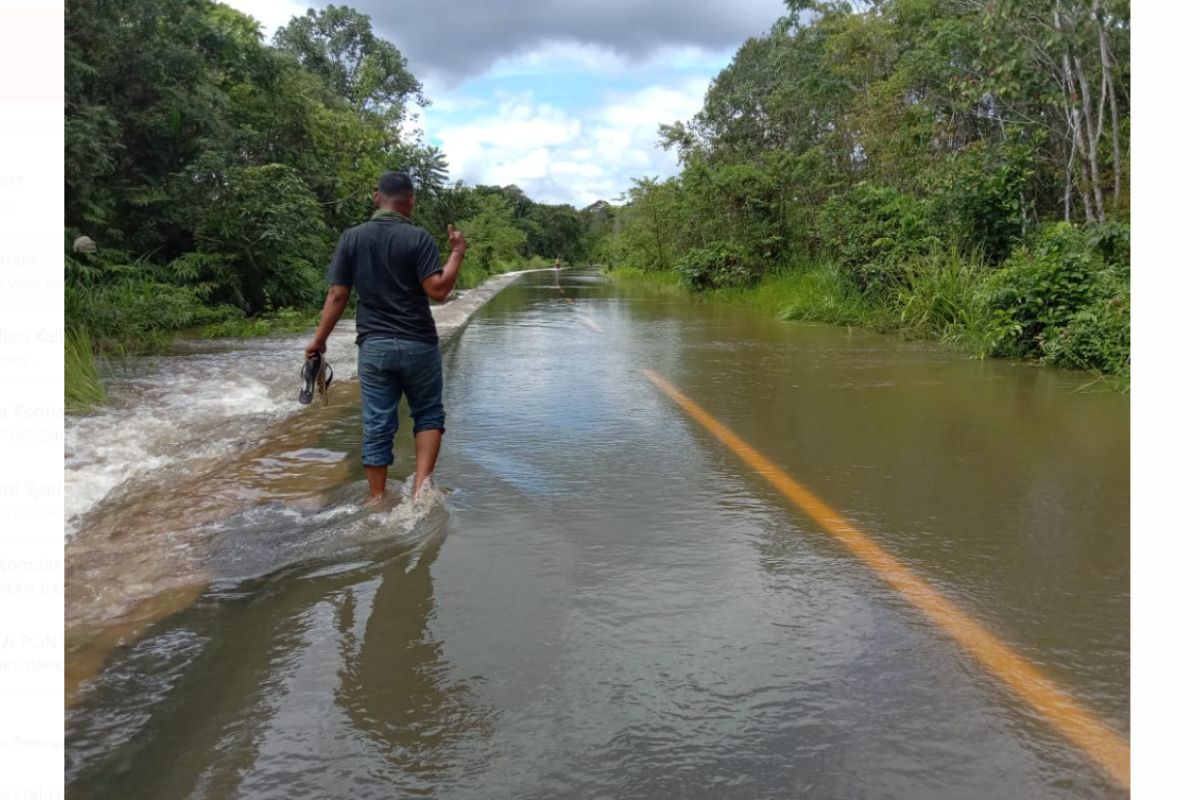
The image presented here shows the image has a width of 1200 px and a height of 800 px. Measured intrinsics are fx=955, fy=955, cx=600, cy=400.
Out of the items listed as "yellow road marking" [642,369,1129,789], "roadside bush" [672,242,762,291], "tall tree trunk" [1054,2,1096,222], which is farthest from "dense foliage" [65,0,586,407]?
"tall tree trunk" [1054,2,1096,222]

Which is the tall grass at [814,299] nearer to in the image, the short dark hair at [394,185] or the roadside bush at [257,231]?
the roadside bush at [257,231]

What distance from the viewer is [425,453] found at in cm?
538

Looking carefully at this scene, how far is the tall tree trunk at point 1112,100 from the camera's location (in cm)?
1278

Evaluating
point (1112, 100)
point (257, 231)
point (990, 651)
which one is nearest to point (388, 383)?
point (990, 651)

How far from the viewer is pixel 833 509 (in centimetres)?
520

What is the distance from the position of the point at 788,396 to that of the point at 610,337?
6.61 metres

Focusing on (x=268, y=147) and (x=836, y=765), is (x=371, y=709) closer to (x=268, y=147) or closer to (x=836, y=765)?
(x=836, y=765)

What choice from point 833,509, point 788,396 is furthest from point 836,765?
point 788,396

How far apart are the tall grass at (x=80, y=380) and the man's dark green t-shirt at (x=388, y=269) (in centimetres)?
403

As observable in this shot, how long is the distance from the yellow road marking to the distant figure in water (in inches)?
88.4

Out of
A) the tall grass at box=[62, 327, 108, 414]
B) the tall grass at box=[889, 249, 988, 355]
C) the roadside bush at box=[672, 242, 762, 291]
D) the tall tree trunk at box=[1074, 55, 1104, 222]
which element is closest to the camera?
the tall grass at box=[62, 327, 108, 414]

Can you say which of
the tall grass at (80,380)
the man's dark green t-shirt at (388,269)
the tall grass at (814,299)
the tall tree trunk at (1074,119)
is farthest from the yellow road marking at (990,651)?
the tall grass at (814,299)

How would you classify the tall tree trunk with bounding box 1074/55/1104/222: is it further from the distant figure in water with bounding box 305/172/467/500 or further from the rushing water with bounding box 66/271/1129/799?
the distant figure in water with bounding box 305/172/467/500

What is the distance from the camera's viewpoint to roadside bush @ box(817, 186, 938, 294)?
54.2 feet
